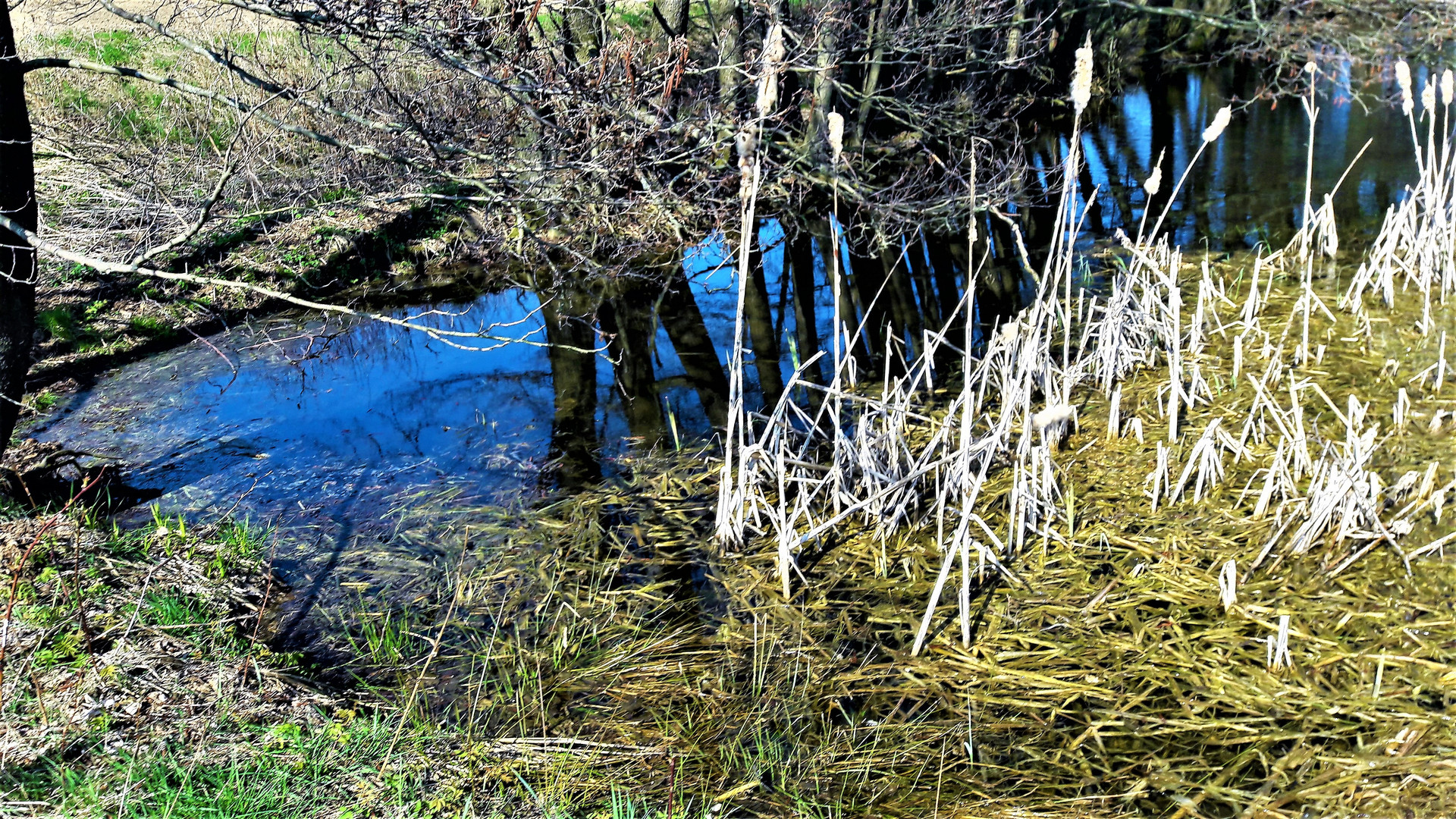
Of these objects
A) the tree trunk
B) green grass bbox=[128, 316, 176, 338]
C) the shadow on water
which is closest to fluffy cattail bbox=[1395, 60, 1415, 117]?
the shadow on water

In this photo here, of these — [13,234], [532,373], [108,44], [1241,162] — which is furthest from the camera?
[108,44]

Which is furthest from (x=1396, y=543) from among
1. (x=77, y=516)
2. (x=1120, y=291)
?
(x=77, y=516)

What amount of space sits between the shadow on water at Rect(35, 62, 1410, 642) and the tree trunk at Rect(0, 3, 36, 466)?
0.90m

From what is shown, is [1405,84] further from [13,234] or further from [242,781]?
[13,234]

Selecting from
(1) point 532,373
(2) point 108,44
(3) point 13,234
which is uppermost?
(2) point 108,44

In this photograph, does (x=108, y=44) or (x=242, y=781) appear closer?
(x=242, y=781)

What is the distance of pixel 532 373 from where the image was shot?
6426 mm

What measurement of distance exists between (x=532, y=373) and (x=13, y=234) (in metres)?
2.91

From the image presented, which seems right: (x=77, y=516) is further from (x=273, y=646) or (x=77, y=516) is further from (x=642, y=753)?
(x=642, y=753)

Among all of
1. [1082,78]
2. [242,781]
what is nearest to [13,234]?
[242,781]

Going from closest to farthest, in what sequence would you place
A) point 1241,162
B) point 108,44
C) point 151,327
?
point 151,327, point 1241,162, point 108,44

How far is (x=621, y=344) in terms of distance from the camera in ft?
22.7

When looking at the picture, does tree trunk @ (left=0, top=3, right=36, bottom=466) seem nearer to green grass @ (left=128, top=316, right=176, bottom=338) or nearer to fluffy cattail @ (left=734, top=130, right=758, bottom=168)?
fluffy cattail @ (left=734, top=130, right=758, bottom=168)

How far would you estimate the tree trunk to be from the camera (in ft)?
12.5
